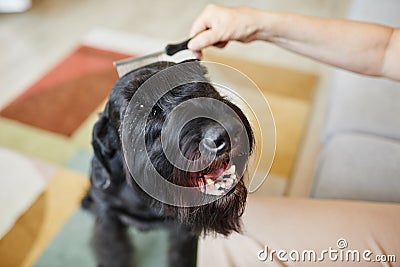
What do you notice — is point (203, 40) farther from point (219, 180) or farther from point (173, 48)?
point (219, 180)

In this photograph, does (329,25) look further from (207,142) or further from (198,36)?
(207,142)

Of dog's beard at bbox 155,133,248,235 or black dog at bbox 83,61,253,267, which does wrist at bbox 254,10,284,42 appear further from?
dog's beard at bbox 155,133,248,235

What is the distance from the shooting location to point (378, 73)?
1025 mm

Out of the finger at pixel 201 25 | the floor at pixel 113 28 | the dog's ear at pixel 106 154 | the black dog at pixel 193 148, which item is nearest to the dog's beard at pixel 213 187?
the black dog at pixel 193 148

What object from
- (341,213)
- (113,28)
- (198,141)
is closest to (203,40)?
(198,141)

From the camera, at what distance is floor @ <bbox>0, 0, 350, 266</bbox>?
2.03 meters

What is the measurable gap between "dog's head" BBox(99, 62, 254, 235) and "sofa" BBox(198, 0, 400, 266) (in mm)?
157

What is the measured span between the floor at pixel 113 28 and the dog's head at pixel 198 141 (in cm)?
107

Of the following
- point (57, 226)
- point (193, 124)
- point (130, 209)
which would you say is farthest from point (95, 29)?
point (193, 124)

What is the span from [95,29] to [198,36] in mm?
1737

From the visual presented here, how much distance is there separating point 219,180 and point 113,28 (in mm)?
2014

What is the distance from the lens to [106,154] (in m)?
0.94

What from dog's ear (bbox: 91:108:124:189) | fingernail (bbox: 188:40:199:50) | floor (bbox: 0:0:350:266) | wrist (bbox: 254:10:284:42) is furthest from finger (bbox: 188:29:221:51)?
floor (bbox: 0:0:350:266)

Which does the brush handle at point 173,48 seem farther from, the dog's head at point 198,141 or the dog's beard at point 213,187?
the dog's beard at point 213,187
